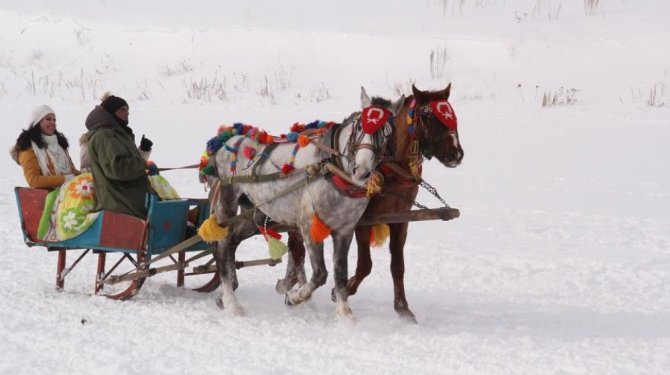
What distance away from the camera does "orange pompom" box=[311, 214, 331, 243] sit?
6.41 metres

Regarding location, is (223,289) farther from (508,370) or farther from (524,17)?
(524,17)

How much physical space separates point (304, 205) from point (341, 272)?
0.56m

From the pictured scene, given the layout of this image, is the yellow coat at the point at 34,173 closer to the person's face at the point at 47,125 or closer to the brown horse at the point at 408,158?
the person's face at the point at 47,125

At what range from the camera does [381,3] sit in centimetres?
2125

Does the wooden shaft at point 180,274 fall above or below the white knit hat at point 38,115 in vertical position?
below

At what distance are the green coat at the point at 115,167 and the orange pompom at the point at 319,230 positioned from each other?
1676 mm

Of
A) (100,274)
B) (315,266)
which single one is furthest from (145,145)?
(315,266)

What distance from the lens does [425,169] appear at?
44.6 feet

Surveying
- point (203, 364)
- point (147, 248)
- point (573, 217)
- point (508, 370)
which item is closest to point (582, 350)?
point (508, 370)

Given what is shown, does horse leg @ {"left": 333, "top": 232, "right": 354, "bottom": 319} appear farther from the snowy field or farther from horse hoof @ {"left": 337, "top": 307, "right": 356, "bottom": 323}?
the snowy field

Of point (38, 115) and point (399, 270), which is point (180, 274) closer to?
point (38, 115)

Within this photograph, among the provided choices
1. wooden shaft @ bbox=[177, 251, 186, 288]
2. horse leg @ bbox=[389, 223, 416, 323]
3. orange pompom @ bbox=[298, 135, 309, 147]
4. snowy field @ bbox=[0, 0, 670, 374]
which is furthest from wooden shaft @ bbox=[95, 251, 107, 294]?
horse leg @ bbox=[389, 223, 416, 323]

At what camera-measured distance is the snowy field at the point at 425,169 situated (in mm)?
6027

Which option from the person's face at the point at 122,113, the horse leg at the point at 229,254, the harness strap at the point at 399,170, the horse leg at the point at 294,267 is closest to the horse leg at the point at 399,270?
the harness strap at the point at 399,170
